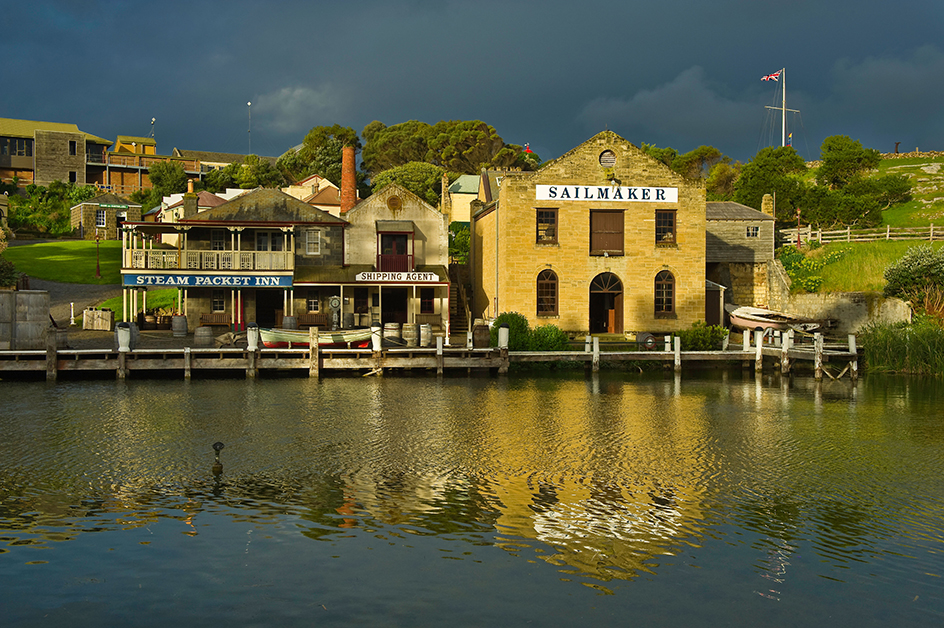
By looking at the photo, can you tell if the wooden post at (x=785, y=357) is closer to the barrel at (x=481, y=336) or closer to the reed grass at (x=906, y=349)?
the reed grass at (x=906, y=349)

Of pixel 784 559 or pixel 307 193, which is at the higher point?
pixel 307 193

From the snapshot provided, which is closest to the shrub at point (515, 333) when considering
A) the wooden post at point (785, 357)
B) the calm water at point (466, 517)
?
the calm water at point (466, 517)

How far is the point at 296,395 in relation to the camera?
76.5ft

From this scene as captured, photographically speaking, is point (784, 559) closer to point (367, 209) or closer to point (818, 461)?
point (818, 461)

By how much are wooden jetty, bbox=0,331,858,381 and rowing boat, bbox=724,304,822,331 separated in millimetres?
5676

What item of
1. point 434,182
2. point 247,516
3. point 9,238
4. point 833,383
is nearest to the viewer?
point 247,516

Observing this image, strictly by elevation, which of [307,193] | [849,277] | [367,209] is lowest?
[849,277]

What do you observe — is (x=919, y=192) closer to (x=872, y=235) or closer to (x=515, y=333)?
(x=872, y=235)

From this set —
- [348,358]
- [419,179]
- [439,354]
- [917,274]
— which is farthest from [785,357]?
[419,179]

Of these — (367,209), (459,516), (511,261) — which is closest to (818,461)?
(459,516)

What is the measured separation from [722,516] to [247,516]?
716 centimetres

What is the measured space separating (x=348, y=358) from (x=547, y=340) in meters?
8.16

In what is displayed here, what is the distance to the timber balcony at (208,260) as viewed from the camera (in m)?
35.5

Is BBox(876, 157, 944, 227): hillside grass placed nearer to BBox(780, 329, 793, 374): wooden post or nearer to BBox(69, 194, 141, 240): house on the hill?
BBox(780, 329, 793, 374): wooden post
